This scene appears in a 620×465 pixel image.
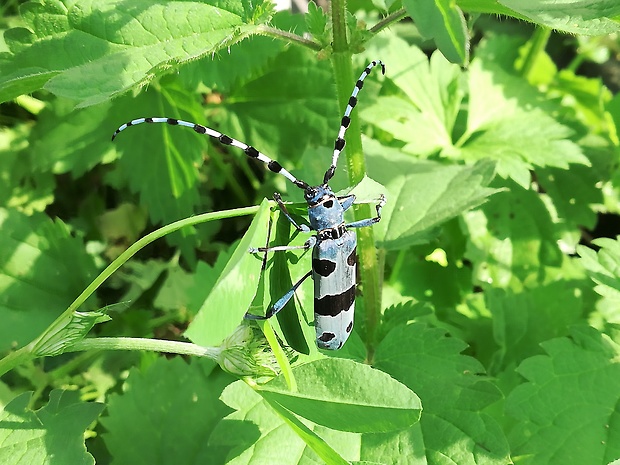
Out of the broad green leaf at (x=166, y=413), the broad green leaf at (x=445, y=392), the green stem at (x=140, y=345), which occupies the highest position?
the green stem at (x=140, y=345)

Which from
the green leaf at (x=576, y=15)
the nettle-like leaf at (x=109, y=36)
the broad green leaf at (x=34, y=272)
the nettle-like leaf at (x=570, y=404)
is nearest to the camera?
the green leaf at (x=576, y=15)

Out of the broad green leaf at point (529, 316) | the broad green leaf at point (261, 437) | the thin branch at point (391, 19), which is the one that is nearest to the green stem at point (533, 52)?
the broad green leaf at point (529, 316)

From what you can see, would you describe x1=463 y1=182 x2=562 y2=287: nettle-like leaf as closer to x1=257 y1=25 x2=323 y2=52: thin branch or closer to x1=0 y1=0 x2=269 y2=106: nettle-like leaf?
x1=257 y1=25 x2=323 y2=52: thin branch

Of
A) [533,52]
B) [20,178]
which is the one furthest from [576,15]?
[20,178]

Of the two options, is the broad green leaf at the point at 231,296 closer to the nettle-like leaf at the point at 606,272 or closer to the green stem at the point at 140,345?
the green stem at the point at 140,345

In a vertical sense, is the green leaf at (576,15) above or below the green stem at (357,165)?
above

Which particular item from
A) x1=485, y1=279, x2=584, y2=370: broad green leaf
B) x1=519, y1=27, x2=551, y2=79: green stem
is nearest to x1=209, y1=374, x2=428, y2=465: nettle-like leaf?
x1=485, y1=279, x2=584, y2=370: broad green leaf

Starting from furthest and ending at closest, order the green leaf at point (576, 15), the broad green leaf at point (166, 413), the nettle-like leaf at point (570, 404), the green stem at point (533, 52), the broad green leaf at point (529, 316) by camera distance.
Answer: the green stem at point (533, 52) → the broad green leaf at point (529, 316) → the broad green leaf at point (166, 413) → the nettle-like leaf at point (570, 404) → the green leaf at point (576, 15)

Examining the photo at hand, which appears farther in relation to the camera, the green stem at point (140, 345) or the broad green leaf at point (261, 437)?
the broad green leaf at point (261, 437)
